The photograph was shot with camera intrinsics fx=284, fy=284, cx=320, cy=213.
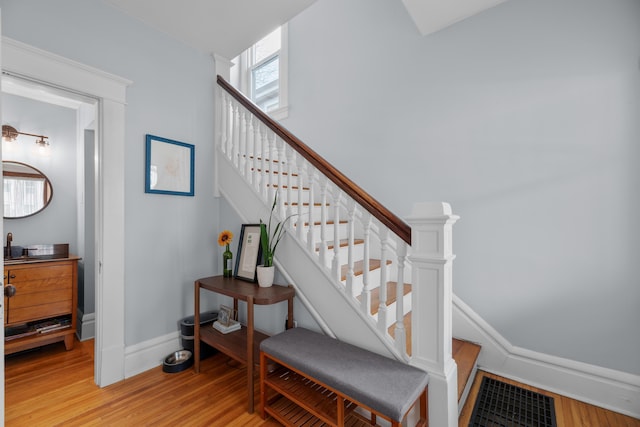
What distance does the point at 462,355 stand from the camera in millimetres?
1863

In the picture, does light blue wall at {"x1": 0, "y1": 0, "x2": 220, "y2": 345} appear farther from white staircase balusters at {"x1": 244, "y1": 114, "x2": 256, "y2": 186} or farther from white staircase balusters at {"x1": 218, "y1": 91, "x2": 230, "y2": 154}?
white staircase balusters at {"x1": 244, "y1": 114, "x2": 256, "y2": 186}

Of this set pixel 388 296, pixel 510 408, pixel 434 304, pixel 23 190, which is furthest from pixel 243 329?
pixel 23 190

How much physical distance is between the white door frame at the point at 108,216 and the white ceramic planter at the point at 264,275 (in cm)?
97

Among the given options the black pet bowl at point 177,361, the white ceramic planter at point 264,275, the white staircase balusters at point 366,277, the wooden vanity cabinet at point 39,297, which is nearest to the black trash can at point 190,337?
the black pet bowl at point 177,361

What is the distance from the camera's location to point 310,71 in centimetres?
318

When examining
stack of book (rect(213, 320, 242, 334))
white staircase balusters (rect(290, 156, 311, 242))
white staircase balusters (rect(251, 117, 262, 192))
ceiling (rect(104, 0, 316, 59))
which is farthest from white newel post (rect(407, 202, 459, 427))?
ceiling (rect(104, 0, 316, 59))

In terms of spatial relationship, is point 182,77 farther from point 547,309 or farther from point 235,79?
point 547,309

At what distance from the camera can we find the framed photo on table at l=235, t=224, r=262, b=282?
6.71 ft

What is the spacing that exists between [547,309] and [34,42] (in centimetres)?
350

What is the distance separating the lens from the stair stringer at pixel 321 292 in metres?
1.57

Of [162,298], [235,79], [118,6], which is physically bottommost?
[162,298]

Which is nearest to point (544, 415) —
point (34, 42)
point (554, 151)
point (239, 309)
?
point (554, 151)

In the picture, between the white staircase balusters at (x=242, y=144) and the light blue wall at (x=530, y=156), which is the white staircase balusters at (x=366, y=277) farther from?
the white staircase balusters at (x=242, y=144)

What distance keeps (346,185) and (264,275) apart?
83 centimetres
